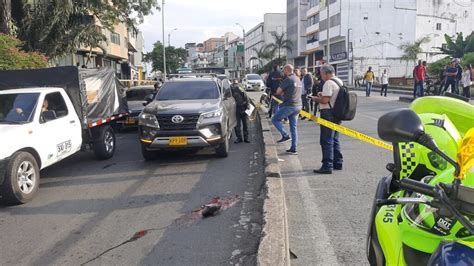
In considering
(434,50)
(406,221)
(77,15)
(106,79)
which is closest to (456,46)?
(434,50)

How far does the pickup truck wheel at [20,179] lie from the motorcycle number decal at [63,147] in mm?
756

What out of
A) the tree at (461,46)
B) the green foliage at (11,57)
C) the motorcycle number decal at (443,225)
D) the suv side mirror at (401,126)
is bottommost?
the motorcycle number decal at (443,225)

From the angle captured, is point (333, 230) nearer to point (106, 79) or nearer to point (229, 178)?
point (229, 178)

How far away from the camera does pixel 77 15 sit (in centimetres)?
2112

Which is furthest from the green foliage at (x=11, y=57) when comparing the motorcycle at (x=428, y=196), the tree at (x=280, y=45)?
the tree at (x=280, y=45)

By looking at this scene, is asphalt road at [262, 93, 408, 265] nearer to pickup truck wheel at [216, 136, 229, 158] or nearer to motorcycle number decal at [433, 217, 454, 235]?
pickup truck wheel at [216, 136, 229, 158]

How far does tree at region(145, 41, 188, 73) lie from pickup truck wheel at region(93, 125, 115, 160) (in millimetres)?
71468

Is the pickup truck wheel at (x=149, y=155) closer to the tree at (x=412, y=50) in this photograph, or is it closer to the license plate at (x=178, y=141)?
the license plate at (x=178, y=141)

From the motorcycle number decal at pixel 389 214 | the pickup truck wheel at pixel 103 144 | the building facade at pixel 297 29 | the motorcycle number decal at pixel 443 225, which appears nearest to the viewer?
the motorcycle number decal at pixel 443 225

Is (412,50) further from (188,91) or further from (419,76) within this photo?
(188,91)

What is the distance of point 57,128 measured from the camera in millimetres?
7504

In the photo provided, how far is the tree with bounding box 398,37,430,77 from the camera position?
52.5m

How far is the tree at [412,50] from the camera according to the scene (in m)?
52.5

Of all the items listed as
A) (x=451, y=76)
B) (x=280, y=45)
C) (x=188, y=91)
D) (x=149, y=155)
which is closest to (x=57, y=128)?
(x=149, y=155)
